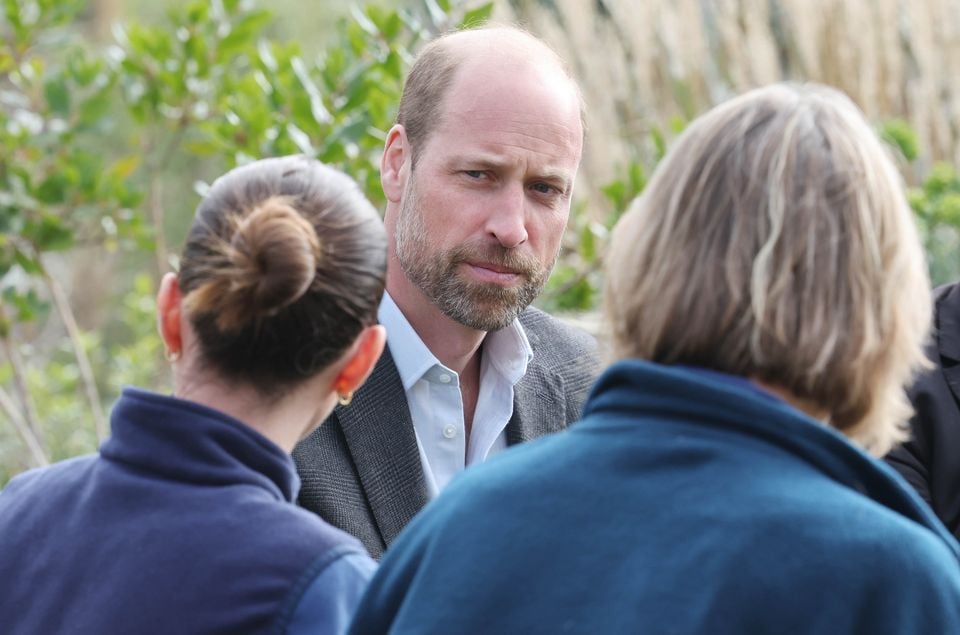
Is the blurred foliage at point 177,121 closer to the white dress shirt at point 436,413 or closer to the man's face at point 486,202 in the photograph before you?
the man's face at point 486,202

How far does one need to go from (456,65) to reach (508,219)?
35 cm

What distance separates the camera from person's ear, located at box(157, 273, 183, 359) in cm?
171

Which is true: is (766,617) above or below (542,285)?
above

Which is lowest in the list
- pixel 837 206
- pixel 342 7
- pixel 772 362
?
pixel 342 7

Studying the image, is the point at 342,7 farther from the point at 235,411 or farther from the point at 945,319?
the point at 235,411

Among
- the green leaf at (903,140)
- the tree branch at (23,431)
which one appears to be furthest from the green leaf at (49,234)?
the green leaf at (903,140)

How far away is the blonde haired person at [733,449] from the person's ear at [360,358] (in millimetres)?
266

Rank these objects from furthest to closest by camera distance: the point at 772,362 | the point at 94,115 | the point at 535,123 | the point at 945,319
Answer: the point at 94,115
the point at 945,319
the point at 535,123
the point at 772,362

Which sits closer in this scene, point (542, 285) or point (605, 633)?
point (605, 633)

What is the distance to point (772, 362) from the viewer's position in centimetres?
142

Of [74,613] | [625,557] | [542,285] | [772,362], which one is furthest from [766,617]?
[542,285]

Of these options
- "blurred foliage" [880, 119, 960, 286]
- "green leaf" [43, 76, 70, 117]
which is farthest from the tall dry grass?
"green leaf" [43, 76, 70, 117]

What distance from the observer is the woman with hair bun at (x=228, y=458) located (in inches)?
60.8

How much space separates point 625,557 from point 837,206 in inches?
16.3
